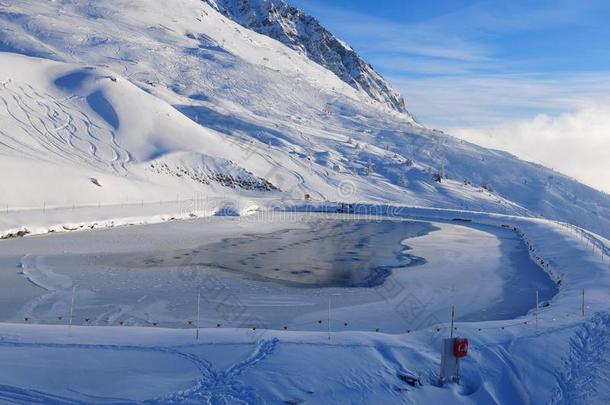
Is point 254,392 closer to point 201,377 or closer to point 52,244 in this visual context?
point 201,377

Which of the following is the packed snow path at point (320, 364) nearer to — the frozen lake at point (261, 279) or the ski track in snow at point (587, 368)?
the ski track in snow at point (587, 368)

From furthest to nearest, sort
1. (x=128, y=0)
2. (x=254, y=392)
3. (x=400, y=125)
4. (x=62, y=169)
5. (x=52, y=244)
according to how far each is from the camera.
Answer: (x=128, y=0)
(x=400, y=125)
(x=62, y=169)
(x=52, y=244)
(x=254, y=392)

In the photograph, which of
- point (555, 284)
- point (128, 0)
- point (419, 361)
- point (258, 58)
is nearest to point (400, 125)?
point (258, 58)

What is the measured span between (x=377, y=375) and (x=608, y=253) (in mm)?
22264

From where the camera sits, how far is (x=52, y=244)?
27062mm

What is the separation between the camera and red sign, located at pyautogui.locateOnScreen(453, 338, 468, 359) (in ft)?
36.7

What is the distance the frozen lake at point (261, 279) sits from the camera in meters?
16.0

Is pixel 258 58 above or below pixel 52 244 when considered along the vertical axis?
above

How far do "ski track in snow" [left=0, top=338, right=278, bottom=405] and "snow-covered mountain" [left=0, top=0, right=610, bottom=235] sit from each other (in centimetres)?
2444

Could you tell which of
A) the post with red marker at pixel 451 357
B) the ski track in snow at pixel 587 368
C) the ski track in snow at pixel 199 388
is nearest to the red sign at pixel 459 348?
the post with red marker at pixel 451 357

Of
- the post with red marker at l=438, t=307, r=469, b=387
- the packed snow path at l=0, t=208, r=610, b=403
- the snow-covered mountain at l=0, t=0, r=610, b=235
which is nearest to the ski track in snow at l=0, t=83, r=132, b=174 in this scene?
the snow-covered mountain at l=0, t=0, r=610, b=235

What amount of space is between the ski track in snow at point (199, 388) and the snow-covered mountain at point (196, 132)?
80.2 ft

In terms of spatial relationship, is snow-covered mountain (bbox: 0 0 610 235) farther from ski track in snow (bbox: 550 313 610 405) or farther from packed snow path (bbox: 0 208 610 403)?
ski track in snow (bbox: 550 313 610 405)

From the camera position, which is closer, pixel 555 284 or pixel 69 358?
pixel 69 358
